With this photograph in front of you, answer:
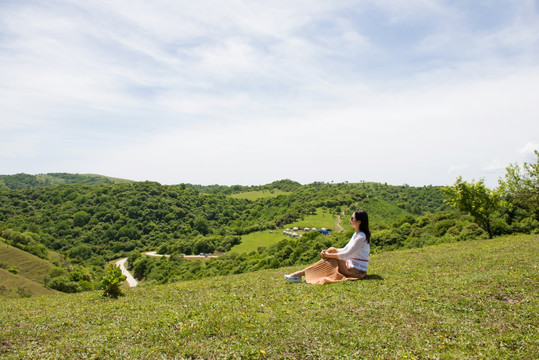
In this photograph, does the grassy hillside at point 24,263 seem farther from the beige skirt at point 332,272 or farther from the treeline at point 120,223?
the beige skirt at point 332,272

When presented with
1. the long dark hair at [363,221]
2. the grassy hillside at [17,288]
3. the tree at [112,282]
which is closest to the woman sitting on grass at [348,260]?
the long dark hair at [363,221]

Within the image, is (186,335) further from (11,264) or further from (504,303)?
(11,264)

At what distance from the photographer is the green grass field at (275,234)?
123m

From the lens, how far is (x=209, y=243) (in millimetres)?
138750

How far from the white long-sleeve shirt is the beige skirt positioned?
22 centimetres

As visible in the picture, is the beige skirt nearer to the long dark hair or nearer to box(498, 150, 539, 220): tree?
the long dark hair

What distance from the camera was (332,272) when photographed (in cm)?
1203

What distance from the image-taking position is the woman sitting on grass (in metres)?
11.5

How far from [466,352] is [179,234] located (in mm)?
182800

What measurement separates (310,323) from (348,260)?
4.71 m

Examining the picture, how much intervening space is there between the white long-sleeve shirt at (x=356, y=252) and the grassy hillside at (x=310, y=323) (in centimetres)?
72

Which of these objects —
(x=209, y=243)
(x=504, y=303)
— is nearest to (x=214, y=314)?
(x=504, y=303)

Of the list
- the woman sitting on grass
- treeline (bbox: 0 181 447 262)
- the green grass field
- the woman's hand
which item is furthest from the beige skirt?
treeline (bbox: 0 181 447 262)

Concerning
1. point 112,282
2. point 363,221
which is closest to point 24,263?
point 112,282
